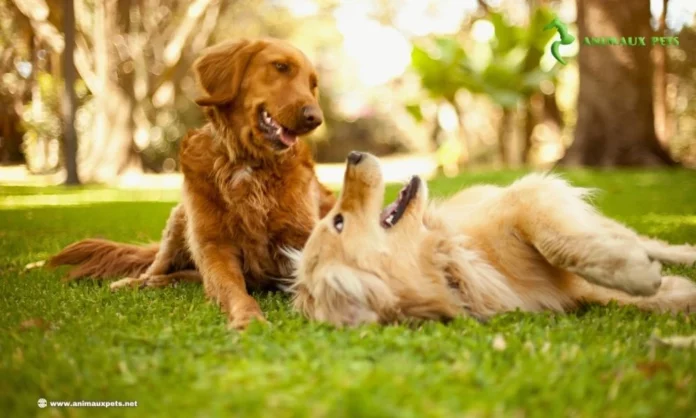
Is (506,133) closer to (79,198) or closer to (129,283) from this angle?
(79,198)

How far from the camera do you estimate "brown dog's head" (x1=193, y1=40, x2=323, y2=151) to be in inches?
151

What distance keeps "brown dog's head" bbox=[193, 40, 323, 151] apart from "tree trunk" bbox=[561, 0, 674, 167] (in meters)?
8.25

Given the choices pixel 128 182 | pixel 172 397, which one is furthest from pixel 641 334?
pixel 128 182

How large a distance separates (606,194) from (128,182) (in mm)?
12716

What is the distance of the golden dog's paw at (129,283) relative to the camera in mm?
4062

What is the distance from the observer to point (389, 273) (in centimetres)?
293

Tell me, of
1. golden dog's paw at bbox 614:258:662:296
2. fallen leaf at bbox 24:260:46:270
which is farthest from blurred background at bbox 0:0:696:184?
golden dog's paw at bbox 614:258:662:296

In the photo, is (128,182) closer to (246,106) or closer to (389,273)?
(246,106)

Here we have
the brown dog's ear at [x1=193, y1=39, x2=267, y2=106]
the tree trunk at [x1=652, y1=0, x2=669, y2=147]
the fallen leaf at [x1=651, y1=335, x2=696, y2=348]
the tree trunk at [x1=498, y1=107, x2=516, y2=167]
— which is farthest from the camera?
the tree trunk at [x1=498, y1=107, x2=516, y2=167]

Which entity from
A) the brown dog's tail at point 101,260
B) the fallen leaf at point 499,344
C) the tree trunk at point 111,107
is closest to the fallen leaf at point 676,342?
the fallen leaf at point 499,344

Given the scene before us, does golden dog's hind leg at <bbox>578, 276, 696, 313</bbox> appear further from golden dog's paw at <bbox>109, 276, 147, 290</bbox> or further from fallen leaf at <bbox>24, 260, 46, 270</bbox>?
fallen leaf at <bbox>24, 260, 46, 270</bbox>

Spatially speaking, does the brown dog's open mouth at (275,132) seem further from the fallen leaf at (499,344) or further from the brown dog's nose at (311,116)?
the fallen leaf at (499,344)

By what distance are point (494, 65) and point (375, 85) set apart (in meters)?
18.3

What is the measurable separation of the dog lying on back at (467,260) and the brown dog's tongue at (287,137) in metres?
0.80
